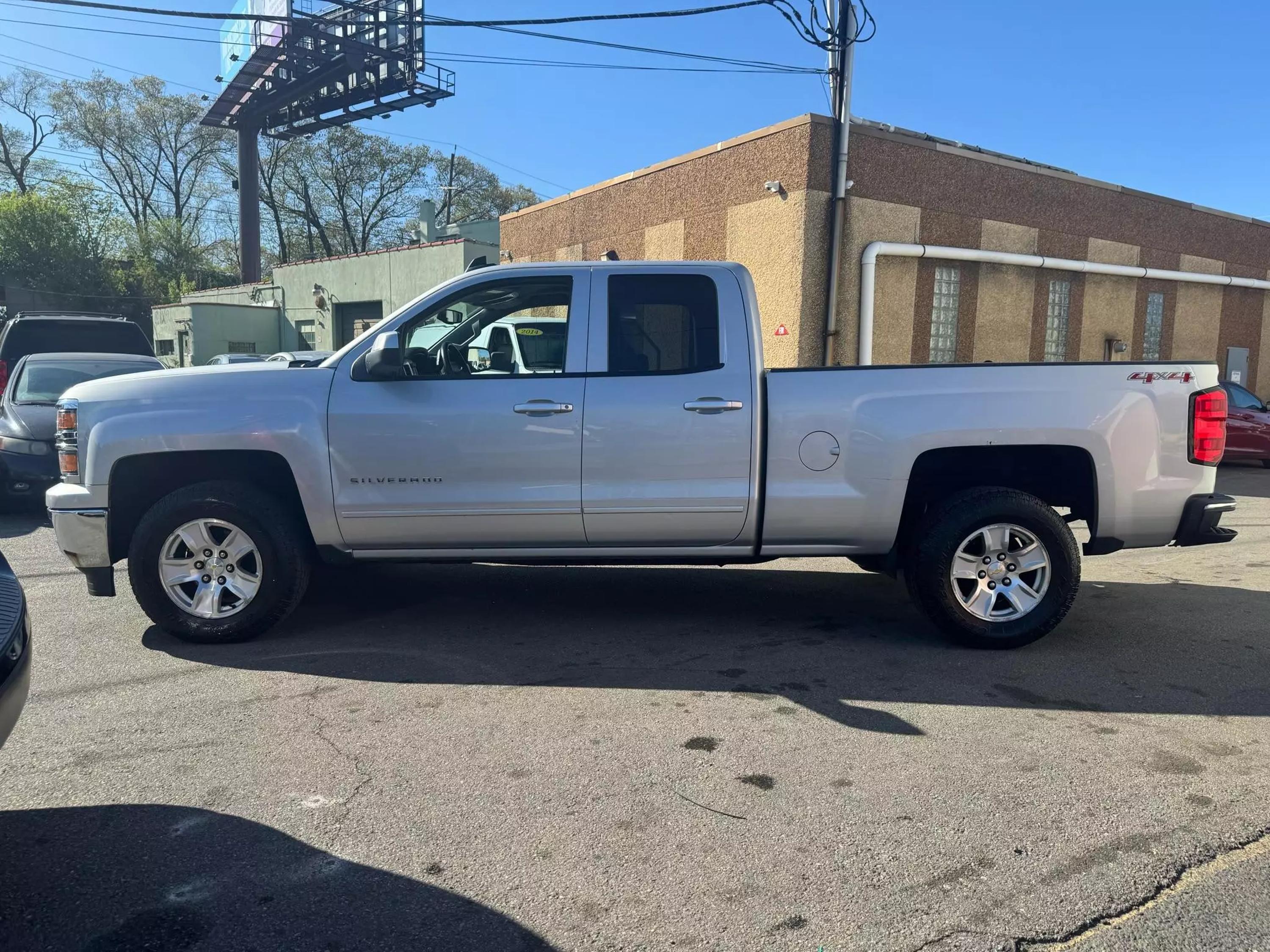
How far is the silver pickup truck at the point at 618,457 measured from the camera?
4.70m

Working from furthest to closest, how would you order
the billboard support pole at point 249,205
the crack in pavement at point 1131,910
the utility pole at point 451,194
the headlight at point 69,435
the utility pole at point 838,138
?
the utility pole at point 451,194
the billboard support pole at point 249,205
the utility pole at point 838,138
the headlight at point 69,435
the crack in pavement at point 1131,910

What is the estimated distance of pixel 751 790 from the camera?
3266 mm

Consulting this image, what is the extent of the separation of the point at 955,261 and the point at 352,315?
2199cm

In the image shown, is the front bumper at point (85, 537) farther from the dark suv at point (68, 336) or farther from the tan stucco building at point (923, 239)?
the tan stucco building at point (923, 239)

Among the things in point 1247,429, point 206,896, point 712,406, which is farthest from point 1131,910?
point 1247,429

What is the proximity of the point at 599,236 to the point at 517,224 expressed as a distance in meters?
3.67

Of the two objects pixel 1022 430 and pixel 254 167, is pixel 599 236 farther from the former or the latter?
pixel 254 167

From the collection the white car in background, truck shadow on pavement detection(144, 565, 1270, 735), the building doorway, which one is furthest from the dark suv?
the building doorway

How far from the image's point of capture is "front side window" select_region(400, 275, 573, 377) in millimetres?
4844

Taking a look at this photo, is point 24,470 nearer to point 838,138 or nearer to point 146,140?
point 838,138

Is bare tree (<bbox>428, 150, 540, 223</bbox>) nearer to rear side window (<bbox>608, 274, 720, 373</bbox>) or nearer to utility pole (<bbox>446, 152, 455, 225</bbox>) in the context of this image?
utility pole (<bbox>446, 152, 455, 225</bbox>)

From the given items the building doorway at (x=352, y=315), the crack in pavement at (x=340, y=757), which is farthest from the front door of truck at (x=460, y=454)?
the building doorway at (x=352, y=315)

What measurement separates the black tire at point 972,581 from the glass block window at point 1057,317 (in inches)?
478

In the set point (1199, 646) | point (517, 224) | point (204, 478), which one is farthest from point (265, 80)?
point (1199, 646)
